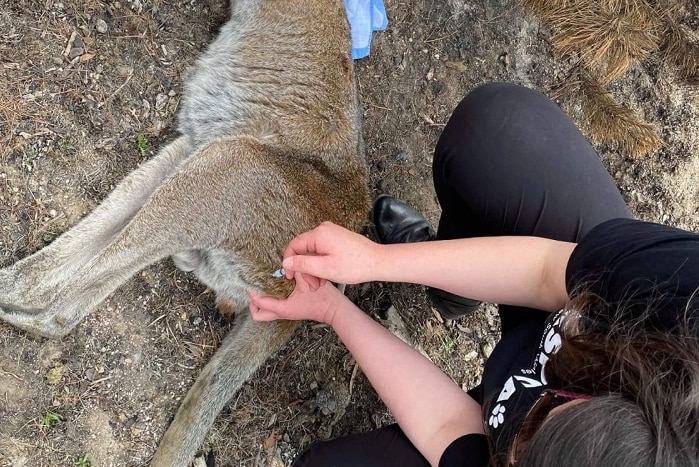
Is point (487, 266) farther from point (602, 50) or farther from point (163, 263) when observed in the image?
point (602, 50)

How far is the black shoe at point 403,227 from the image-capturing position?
3848mm

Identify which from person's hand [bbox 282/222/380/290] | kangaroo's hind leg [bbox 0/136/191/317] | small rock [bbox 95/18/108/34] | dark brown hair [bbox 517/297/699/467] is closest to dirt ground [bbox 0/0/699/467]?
small rock [bbox 95/18/108/34]

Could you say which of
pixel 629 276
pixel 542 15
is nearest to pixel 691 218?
pixel 542 15

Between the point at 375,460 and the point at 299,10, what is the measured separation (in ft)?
8.70

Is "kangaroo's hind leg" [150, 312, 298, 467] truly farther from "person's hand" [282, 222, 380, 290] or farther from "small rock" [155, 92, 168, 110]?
"small rock" [155, 92, 168, 110]

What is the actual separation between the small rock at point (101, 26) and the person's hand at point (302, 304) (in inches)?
71.8

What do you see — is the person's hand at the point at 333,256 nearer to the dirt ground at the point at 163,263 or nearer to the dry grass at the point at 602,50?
the dirt ground at the point at 163,263

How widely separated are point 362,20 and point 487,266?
2.18 m

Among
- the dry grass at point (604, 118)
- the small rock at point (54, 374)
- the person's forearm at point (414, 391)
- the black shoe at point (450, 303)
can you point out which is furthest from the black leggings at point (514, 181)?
the dry grass at point (604, 118)

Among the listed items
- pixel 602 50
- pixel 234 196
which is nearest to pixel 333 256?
pixel 234 196

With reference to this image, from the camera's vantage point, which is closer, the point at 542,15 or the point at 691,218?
the point at 542,15

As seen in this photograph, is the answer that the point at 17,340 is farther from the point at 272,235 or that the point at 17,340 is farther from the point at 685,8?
the point at 685,8

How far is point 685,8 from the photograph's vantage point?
4848mm

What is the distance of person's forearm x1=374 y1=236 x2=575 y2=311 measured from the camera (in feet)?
8.05
